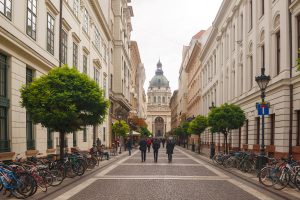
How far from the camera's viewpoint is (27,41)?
19.2 meters

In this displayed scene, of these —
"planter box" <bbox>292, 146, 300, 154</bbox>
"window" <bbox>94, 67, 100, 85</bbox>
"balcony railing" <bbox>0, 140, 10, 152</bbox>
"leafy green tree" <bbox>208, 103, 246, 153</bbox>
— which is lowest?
"planter box" <bbox>292, 146, 300, 154</bbox>

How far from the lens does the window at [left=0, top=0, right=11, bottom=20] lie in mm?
15983

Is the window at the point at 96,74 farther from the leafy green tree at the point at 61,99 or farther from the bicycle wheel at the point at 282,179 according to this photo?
the bicycle wheel at the point at 282,179

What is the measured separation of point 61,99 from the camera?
53.7ft

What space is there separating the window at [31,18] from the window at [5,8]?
2618mm

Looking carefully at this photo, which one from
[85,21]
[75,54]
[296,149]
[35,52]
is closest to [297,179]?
[296,149]

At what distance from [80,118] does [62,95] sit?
6.49 ft

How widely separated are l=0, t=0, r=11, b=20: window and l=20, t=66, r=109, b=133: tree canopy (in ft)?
8.49

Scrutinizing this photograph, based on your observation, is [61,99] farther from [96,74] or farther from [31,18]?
[96,74]

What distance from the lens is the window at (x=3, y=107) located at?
16219 millimetres

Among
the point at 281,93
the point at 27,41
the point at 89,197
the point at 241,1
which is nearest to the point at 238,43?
the point at 241,1

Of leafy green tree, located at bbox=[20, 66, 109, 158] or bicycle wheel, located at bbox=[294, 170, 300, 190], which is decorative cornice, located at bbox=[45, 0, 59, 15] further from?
bicycle wheel, located at bbox=[294, 170, 300, 190]

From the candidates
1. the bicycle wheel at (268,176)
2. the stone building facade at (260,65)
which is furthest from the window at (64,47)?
the bicycle wheel at (268,176)

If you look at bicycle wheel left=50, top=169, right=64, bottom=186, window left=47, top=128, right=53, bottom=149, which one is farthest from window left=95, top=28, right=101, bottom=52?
bicycle wheel left=50, top=169, right=64, bottom=186
